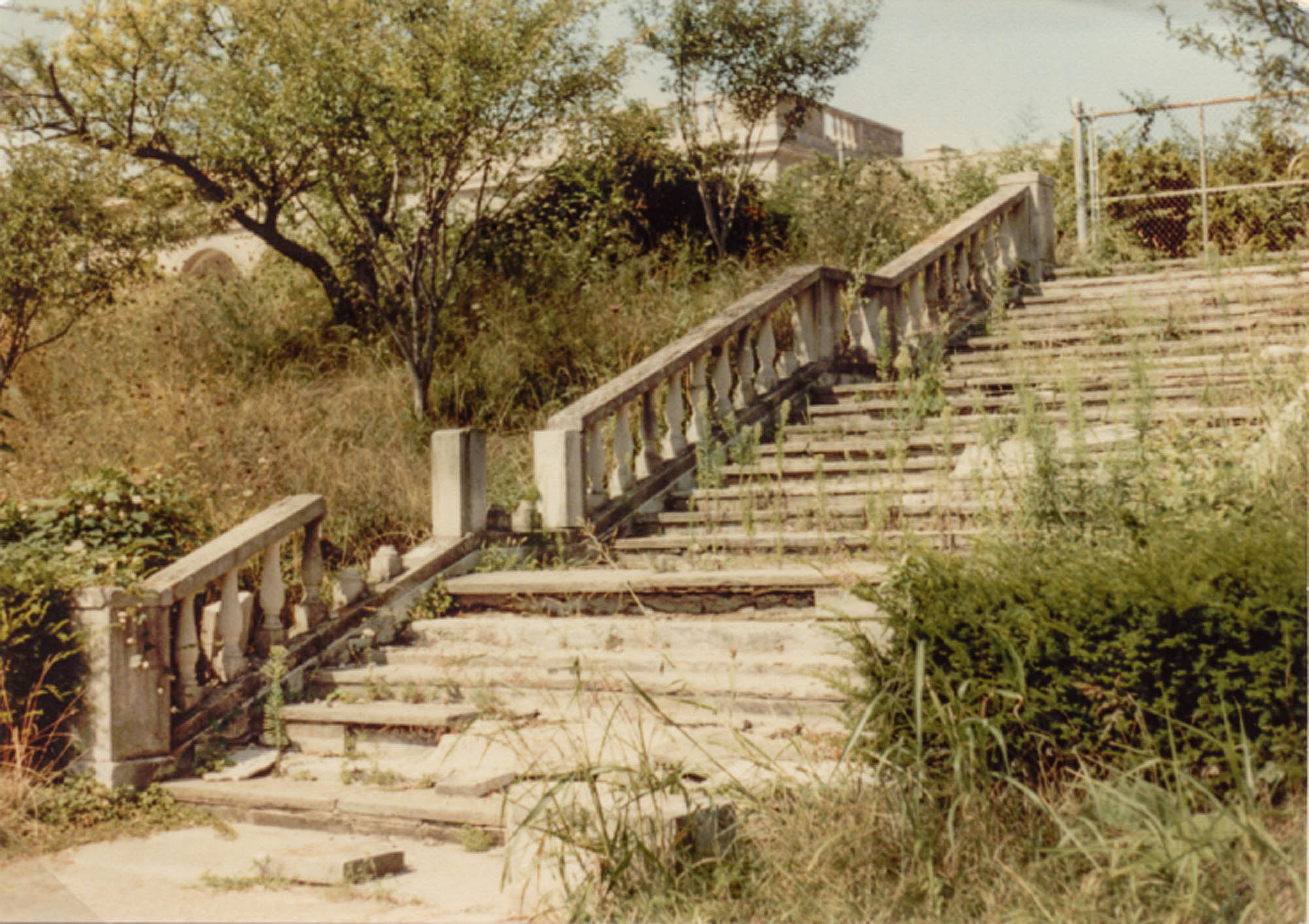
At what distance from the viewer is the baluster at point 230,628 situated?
648 cm

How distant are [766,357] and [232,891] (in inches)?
236

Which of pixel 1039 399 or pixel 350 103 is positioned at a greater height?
pixel 350 103

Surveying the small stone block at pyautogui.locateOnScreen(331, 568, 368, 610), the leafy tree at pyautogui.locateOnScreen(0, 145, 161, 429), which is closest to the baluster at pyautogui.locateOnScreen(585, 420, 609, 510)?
the small stone block at pyautogui.locateOnScreen(331, 568, 368, 610)

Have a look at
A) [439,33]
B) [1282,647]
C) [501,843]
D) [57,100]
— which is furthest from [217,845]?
[57,100]

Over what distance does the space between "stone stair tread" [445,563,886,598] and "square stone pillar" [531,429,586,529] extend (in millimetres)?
474

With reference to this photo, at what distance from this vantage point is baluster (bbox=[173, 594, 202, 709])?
618cm

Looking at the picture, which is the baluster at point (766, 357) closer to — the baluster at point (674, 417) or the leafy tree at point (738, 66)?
the baluster at point (674, 417)

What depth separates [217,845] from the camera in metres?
5.20

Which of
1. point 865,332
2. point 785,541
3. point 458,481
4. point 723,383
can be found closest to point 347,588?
point 458,481

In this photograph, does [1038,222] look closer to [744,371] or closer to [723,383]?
[744,371]

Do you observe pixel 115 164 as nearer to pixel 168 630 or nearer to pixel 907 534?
pixel 168 630

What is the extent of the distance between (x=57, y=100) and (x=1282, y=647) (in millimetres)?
9718

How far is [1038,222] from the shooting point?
1287 cm

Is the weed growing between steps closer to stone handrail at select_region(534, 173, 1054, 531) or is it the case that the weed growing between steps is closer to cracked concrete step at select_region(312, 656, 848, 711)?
cracked concrete step at select_region(312, 656, 848, 711)
